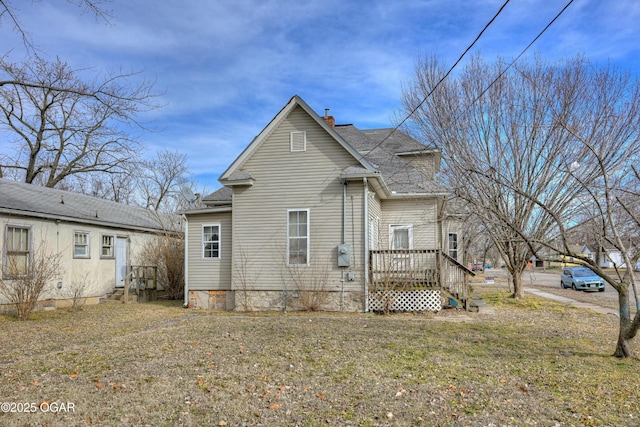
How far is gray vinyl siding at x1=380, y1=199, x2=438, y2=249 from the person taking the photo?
678 inches

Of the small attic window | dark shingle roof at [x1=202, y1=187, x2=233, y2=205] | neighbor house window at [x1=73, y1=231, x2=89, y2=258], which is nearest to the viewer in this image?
the small attic window

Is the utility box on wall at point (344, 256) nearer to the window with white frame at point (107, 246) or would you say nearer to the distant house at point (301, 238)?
the distant house at point (301, 238)

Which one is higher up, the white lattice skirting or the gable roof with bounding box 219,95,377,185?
the gable roof with bounding box 219,95,377,185

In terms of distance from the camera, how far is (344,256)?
14016mm

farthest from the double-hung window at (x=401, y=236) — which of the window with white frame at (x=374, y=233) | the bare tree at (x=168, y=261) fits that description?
the bare tree at (x=168, y=261)

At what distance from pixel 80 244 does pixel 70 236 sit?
2.13 feet

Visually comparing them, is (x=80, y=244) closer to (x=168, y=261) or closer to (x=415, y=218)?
(x=168, y=261)

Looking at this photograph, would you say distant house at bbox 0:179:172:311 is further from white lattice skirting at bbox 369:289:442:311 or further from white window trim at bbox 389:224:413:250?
white window trim at bbox 389:224:413:250

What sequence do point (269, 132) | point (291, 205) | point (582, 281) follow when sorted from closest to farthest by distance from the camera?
point (291, 205)
point (269, 132)
point (582, 281)

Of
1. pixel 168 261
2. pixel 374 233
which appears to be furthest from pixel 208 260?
pixel 374 233

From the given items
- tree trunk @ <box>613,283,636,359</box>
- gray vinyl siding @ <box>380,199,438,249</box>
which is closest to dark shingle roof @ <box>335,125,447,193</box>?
gray vinyl siding @ <box>380,199,438,249</box>

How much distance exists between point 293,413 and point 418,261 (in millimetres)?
10422

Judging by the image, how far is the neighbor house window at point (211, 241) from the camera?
15875mm

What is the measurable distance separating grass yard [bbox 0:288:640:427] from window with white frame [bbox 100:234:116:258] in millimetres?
6630
